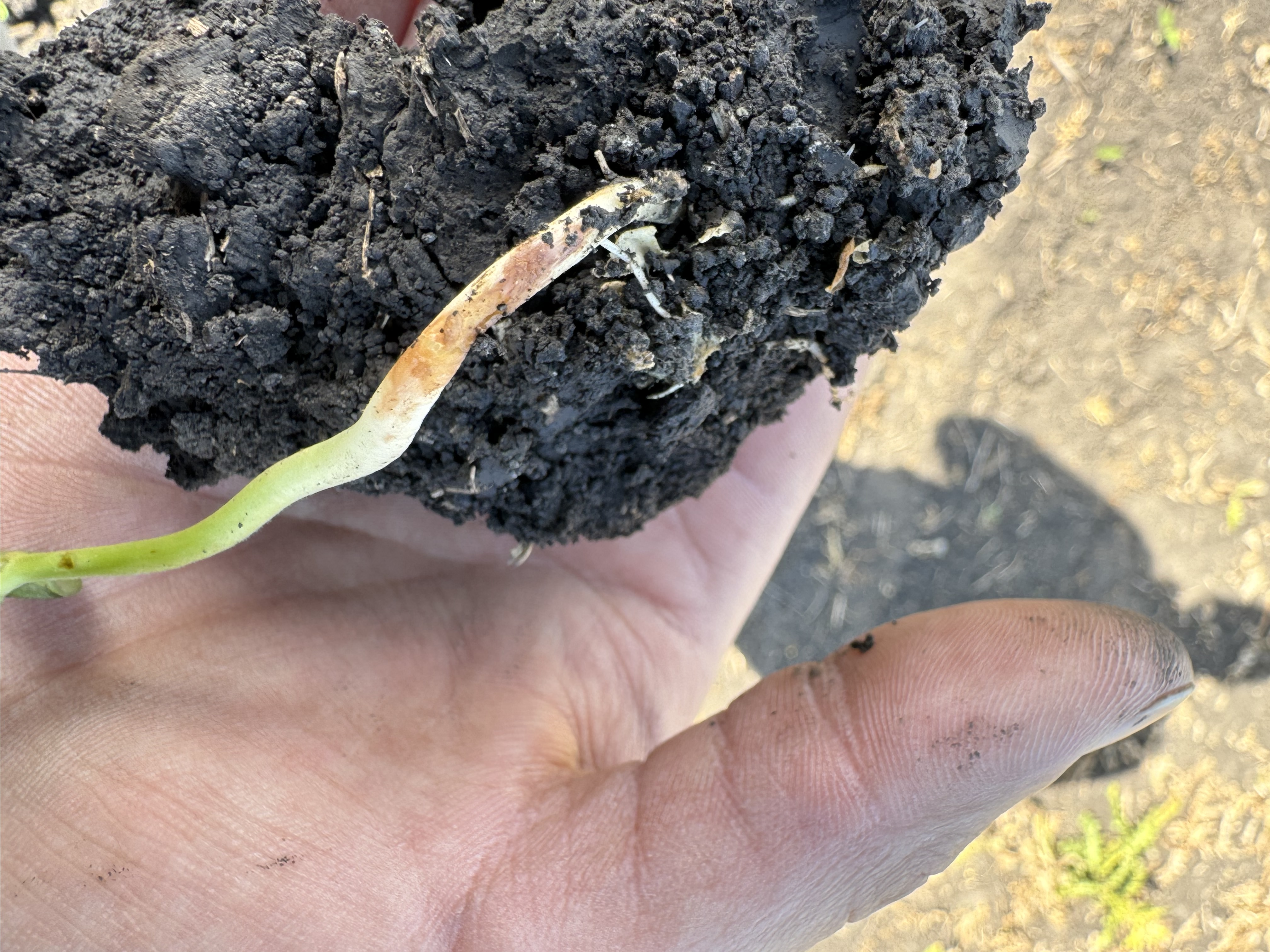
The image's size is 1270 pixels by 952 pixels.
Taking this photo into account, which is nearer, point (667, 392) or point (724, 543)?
point (667, 392)

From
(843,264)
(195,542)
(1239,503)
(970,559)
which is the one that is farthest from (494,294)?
(1239,503)

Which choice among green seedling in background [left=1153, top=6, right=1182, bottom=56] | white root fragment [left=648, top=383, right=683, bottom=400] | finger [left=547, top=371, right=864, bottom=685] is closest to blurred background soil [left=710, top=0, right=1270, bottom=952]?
green seedling in background [left=1153, top=6, right=1182, bottom=56]

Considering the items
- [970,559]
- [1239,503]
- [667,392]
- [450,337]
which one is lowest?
[970,559]

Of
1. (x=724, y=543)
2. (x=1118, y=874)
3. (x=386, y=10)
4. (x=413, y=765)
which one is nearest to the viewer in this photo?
(x=413, y=765)

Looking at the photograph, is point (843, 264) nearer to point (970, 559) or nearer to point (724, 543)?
point (724, 543)

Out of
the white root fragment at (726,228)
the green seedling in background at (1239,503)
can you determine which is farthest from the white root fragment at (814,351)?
the green seedling in background at (1239,503)

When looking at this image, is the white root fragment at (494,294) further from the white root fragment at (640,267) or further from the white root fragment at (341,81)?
the white root fragment at (341,81)

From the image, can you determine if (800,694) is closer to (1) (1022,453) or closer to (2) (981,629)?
(2) (981,629)
